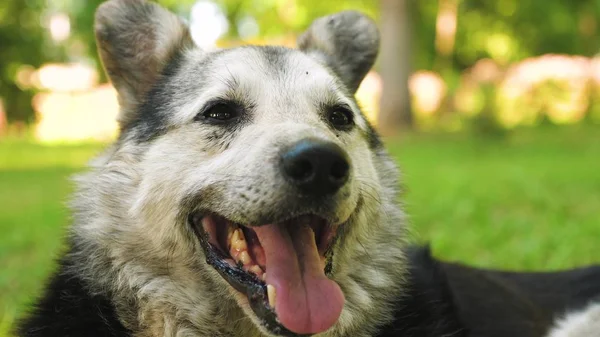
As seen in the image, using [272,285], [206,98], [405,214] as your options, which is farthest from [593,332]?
[206,98]

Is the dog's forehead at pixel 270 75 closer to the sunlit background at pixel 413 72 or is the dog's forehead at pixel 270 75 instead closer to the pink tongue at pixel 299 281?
the pink tongue at pixel 299 281

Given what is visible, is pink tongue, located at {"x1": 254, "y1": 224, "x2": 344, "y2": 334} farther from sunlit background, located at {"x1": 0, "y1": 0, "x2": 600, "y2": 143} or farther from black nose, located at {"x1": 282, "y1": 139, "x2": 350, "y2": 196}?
sunlit background, located at {"x1": 0, "y1": 0, "x2": 600, "y2": 143}

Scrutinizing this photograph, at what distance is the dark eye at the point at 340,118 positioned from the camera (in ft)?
11.4

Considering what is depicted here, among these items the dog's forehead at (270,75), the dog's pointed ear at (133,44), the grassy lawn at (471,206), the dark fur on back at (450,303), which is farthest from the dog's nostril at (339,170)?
the dog's pointed ear at (133,44)

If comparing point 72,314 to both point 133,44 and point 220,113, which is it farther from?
point 133,44

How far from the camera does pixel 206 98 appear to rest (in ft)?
10.9

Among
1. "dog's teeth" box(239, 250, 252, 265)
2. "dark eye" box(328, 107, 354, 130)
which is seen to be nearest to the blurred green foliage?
"dark eye" box(328, 107, 354, 130)

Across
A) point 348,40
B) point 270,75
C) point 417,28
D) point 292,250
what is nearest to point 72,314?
point 292,250

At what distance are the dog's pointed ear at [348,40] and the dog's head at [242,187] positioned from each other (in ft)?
1.48

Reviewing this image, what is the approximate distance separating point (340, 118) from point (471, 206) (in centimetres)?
499

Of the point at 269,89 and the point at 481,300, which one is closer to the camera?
the point at 269,89

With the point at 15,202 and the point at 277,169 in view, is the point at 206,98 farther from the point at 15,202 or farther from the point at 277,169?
the point at 15,202

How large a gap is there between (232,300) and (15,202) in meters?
7.93

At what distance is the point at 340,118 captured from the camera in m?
3.52
